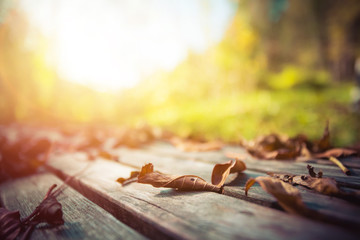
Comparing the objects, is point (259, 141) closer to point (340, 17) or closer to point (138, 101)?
point (340, 17)

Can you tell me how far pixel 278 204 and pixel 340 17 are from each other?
13.6 metres

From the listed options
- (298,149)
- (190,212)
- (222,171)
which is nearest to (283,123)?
(298,149)

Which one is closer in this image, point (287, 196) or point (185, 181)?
point (287, 196)

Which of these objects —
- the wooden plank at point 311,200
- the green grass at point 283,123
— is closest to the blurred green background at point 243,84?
the green grass at point 283,123

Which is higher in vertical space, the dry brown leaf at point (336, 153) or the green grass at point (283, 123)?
the green grass at point (283, 123)

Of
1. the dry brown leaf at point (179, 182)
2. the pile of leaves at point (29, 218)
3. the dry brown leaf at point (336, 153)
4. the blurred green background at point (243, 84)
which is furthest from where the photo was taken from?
the blurred green background at point (243, 84)

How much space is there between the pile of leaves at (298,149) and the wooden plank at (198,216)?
69 cm

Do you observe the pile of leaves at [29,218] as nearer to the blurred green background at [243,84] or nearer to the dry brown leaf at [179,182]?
the dry brown leaf at [179,182]

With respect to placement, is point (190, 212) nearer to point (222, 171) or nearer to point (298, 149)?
point (222, 171)

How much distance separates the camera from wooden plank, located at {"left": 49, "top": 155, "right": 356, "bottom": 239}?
417 millimetres

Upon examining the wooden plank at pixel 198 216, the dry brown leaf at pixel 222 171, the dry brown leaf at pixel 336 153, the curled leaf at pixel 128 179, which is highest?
the dry brown leaf at pixel 336 153

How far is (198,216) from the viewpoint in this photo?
50cm

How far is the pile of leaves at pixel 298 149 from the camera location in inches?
42.2

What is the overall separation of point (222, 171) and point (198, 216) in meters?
0.30
